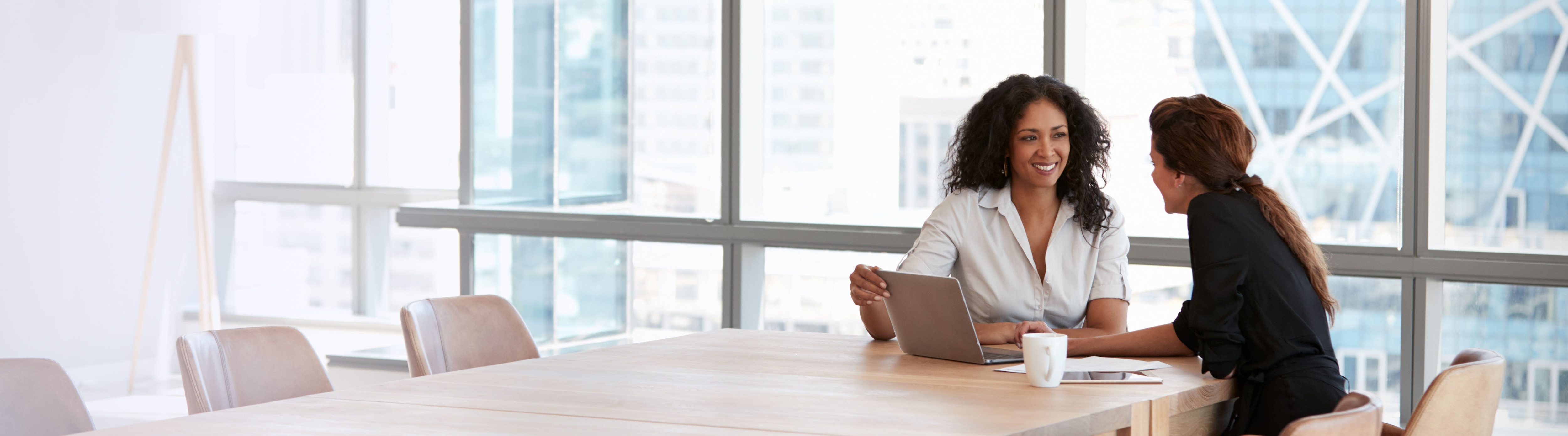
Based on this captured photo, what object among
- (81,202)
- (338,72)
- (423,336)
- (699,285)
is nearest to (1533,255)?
(699,285)

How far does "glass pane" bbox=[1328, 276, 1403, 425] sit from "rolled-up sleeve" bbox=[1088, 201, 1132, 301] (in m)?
1.22

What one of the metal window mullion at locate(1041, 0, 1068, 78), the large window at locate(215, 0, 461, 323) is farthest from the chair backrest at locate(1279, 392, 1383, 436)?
the large window at locate(215, 0, 461, 323)

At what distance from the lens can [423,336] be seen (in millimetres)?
2783

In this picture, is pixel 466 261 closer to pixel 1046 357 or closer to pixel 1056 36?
pixel 1056 36

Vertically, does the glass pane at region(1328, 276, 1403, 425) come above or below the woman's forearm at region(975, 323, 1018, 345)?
below

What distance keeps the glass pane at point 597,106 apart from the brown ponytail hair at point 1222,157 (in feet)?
7.99

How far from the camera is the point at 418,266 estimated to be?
18.9ft

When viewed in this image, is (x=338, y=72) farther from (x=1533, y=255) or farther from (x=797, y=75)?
(x=1533, y=255)

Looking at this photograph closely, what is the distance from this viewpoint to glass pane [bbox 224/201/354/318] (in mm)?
5949

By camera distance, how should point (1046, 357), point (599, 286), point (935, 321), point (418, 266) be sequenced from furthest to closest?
point (418, 266) → point (599, 286) → point (935, 321) → point (1046, 357)

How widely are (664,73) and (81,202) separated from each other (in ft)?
9.23

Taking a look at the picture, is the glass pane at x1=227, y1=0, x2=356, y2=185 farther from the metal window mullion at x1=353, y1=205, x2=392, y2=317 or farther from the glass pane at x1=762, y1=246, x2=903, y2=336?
the glass pane at x1=762, y1=246, x2=903, y2=336

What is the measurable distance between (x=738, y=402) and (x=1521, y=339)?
8.70 feet

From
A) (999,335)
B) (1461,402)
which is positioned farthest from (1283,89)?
(1461,402)
